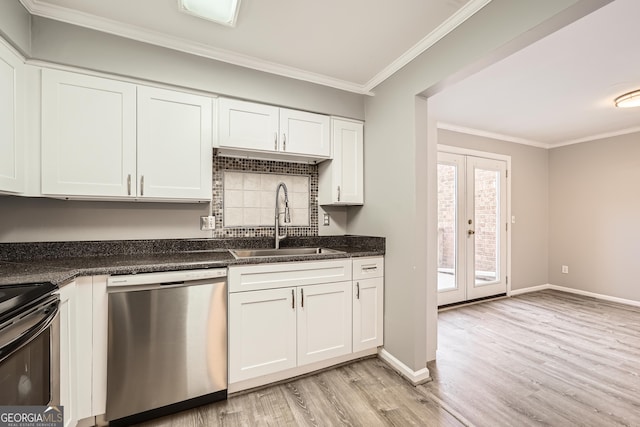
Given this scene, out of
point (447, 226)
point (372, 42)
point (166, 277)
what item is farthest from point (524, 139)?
point (166, 277)

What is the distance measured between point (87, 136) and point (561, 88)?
3.98 metres

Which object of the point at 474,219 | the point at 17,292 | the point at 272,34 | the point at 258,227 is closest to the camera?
the point at 17,292

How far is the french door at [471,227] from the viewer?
3.77 m

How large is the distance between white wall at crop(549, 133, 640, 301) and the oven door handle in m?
6.05

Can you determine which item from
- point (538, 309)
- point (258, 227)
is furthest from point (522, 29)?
point (538, 309)

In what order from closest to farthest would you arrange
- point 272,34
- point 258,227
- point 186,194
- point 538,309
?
point 272,34, point 186,194, point 258,227, point 538,309

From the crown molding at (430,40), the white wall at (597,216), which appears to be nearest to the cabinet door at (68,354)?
the crown molding at (430,40)

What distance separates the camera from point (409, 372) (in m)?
2.06

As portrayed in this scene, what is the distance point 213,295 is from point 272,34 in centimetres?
179

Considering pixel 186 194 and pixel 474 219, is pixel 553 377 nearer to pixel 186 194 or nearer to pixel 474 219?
pixel 474 219

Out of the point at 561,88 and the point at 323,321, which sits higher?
the point at 561,88

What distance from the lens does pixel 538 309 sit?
3.64m

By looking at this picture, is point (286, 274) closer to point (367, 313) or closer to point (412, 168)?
point (367, 313)

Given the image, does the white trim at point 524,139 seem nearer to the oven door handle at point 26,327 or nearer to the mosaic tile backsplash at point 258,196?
the mosaic tile backsplash at point 258,196
